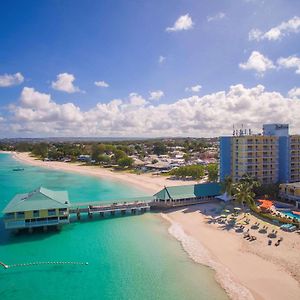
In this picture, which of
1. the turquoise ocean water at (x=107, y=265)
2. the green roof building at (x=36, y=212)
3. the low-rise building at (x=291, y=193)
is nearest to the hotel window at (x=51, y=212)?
the green roof building at (x=36, y=212)

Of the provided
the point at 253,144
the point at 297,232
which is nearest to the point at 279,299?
the point at 297,232

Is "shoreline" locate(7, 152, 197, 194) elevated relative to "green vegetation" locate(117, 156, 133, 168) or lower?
lower

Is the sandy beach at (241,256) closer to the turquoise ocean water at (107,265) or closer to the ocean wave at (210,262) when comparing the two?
the ocean wave at (210,262)

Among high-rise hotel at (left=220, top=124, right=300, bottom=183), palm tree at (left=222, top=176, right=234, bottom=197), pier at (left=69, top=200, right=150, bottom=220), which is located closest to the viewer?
Result: pier at (left=69, top=200, right=150, bottom=220)

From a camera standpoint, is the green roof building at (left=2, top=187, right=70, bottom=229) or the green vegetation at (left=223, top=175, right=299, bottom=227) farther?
the green vegetation at (left=223, top=175, right=299, bottom=227)

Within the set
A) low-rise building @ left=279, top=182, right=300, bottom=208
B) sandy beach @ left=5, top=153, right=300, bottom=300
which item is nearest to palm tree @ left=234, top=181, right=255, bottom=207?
sandy beach @ left=5, top=153, right=300, bottom=300

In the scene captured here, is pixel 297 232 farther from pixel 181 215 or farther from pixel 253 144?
pixel 253 144

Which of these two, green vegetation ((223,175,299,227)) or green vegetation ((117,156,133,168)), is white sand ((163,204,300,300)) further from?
green vegetation ((117,156,133,168))
